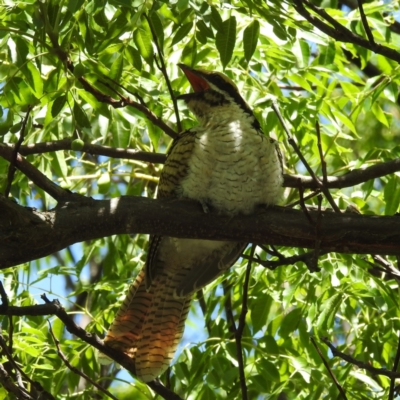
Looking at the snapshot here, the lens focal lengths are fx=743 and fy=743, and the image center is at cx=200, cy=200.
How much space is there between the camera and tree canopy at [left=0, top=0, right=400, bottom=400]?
9.02 feet

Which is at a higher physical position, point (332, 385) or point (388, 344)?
point (388, 344)

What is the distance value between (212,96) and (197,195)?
0.70 metres

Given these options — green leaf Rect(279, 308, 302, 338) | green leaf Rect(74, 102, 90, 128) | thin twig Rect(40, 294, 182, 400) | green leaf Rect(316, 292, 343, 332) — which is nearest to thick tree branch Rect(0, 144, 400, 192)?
green leaf Rect(74, 102, 90, 128)

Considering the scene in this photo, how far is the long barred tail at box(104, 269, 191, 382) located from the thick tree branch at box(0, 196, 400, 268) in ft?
3.11

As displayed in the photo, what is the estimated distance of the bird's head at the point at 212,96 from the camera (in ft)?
12.5

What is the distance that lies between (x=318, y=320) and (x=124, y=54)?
5.10ft

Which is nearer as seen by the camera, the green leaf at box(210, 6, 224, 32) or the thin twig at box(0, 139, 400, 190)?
the green leaf at box(210, 6, 224, 32)

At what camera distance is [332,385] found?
3391 mm

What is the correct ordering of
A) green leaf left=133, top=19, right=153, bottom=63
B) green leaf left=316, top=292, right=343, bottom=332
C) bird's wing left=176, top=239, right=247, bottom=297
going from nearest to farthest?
green leaf left=133, top=19, right=153, bottom=63, green leaf left=316, top=292, right=343, bottom=332, bird's wing left=176, top=239, right=247, bottom=297

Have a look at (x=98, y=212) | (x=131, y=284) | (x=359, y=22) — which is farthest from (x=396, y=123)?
(x=98, y=212)

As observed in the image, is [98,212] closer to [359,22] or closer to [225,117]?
[225,117]

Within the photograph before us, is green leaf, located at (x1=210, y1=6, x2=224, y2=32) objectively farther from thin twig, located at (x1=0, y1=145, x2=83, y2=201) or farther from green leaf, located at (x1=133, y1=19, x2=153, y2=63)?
thin twig, located at (x1=0, y1=145, x2=83, y2=201)

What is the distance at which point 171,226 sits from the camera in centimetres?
279

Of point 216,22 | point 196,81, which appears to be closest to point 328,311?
point 196,81
